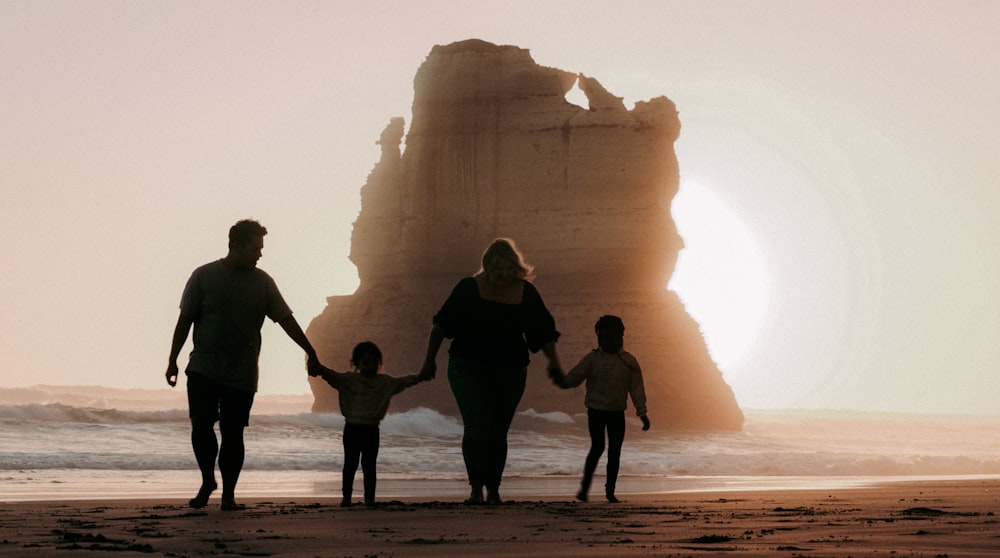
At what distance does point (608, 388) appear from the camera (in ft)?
33.6

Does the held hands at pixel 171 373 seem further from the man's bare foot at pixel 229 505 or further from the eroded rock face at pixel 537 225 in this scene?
the eroded rock face at pixel 537 225

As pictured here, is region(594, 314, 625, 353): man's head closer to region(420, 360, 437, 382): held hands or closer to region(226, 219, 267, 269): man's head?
region(420, 360, 437, 382): held hands

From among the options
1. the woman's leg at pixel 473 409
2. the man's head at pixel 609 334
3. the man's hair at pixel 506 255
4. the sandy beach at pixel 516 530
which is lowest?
the sandy beach at pixel 516 530

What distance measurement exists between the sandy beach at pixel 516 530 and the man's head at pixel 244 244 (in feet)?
4.82

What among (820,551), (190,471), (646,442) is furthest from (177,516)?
(646,442)

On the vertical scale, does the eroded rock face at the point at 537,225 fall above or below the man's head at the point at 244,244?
above

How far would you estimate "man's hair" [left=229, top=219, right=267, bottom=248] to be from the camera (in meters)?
8.88

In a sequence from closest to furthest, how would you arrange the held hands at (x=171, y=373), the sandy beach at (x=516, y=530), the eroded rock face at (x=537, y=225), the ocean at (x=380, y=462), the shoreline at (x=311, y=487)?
1. the sandy beach at (x=516, y=530)
2. the held hands at (x=171, y=373)
3. the shoreline at (x=311, y=487)
4. the ocean at (x=380, y=462)
5. the eroded rock face at (x=537, y=225)

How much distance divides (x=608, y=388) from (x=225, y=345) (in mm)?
2815

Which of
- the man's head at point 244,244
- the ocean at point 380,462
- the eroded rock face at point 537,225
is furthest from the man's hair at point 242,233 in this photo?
the eroded rock face at point 537,225

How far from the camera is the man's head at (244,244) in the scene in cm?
888

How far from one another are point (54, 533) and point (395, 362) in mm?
42428

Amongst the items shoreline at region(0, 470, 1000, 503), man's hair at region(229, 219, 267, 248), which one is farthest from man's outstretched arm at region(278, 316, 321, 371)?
shoreline at region(0, 470, 1000, 503)

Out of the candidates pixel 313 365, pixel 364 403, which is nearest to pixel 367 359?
pixel 364 403
